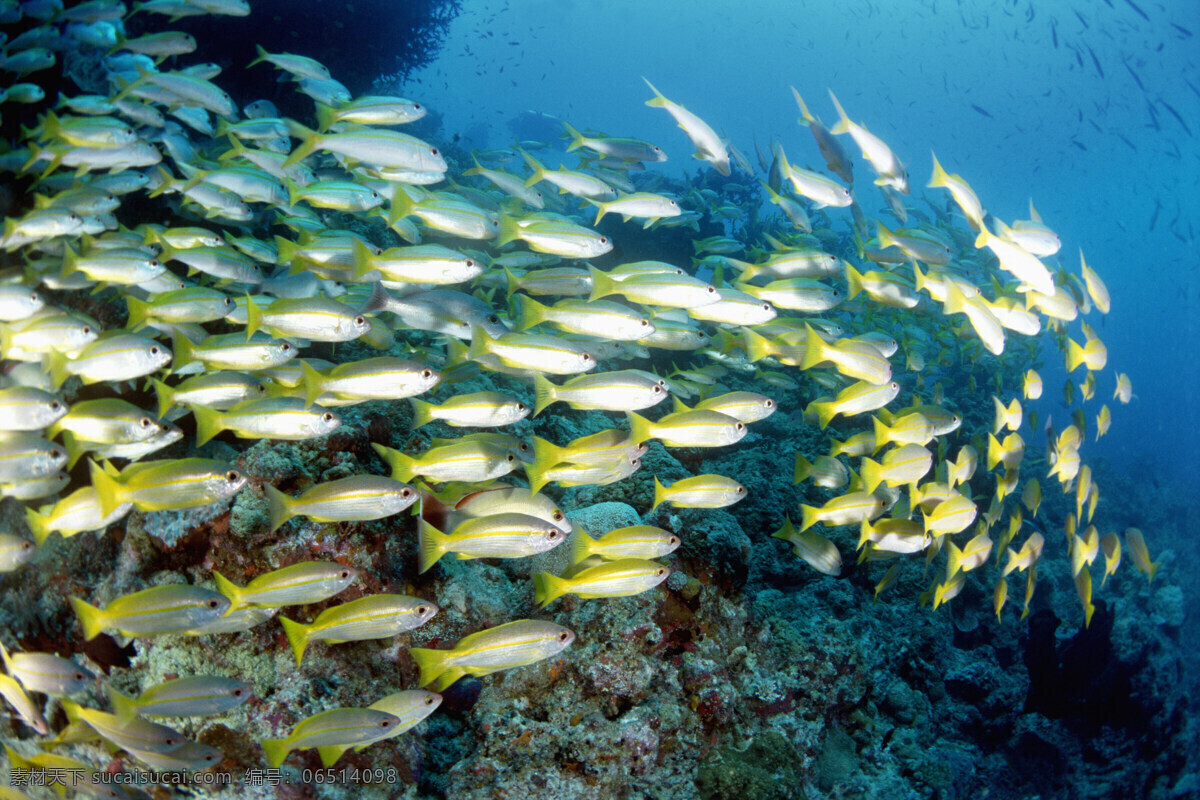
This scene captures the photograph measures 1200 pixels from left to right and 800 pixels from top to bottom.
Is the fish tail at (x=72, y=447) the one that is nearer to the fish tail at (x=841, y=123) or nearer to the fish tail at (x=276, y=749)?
the fish tail at (x=276, y=749)

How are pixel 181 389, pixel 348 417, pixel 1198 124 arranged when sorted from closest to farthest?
pixel 181 389 < pixel 348 417 < pixel 1198 124

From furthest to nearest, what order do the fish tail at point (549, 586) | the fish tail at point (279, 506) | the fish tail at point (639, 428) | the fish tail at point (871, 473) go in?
the fish tail at point (871, 473), the fish tail at point (639, 428), the fish tail at point (549, 586), the fish tail at point (279, 506)

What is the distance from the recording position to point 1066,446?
15.6 feet

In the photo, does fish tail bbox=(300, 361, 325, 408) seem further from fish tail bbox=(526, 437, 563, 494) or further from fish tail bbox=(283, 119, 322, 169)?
fish tail bbox=(283, 119, 322, 169)

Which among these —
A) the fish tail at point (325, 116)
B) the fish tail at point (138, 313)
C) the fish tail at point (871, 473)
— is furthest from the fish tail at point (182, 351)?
the fish tail at point (871, 473)

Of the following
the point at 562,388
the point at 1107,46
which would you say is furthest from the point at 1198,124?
the point at 562,388

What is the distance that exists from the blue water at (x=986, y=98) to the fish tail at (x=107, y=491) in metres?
39.5

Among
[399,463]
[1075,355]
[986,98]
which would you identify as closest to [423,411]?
[399,463]

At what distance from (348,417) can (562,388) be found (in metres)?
1.56

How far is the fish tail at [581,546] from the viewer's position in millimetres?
2881

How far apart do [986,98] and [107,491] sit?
11717cm

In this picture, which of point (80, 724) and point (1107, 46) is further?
point (1107, 46)

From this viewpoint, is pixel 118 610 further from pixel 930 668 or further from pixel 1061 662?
pixel 1061 662

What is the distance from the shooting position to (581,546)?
9.55 feet
